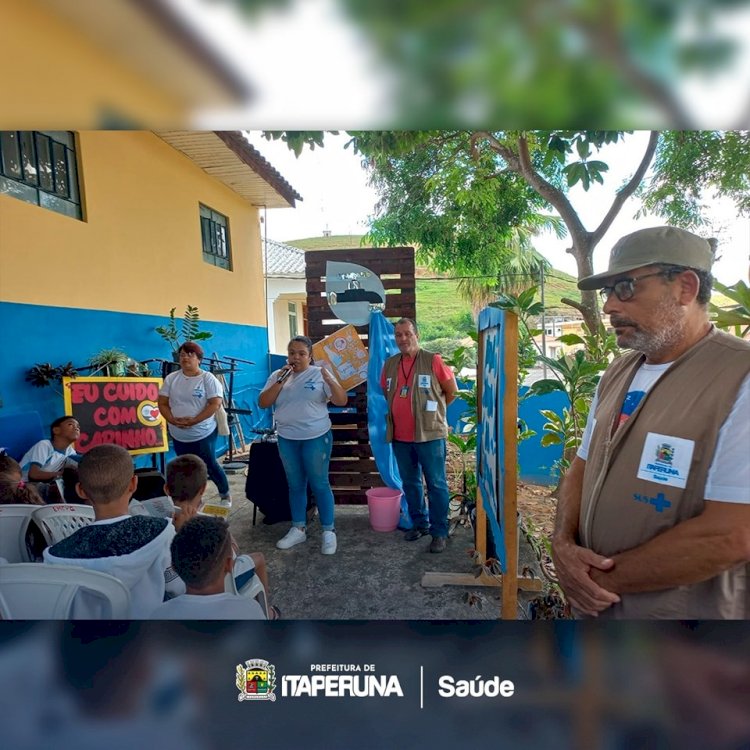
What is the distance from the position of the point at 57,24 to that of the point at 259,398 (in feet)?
3.71

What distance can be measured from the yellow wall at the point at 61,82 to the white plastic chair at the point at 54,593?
3.68 ft

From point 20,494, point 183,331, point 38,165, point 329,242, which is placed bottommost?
point 20,494

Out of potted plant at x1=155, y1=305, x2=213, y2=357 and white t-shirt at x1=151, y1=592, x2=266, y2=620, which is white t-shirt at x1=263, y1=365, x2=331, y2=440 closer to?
potted plant at x1=155, y1=305, x2=213, y2=357

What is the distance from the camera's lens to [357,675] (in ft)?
3.56

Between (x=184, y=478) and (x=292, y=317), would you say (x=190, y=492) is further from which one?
(x=292, y=317)

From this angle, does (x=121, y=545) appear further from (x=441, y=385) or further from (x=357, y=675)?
(x=441, y=385)

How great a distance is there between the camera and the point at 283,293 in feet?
4.88

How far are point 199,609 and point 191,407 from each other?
0.57 meters

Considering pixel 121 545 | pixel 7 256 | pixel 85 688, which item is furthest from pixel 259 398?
pixel 85 688

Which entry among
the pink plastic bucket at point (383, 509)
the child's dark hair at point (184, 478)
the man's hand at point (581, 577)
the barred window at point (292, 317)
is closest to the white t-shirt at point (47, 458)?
the child's dark hair at point (184, 478)

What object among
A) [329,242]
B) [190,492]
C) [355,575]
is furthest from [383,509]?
[329,242]

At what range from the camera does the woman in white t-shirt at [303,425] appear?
5.13 feet

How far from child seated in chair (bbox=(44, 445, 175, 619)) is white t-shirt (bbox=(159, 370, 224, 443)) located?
19cm

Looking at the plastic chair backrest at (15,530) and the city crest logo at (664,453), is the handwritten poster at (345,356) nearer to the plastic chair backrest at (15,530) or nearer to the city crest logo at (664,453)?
the plastic chair backrest at (15,530)
